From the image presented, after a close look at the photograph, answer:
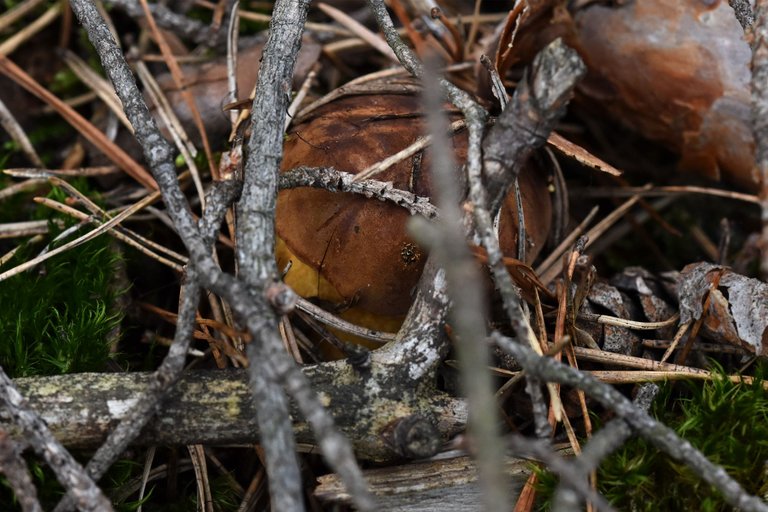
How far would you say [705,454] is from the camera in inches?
55.6

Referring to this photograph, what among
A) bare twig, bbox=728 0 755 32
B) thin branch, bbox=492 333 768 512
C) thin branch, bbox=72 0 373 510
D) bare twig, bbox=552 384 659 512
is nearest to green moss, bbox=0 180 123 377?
thin branch, bbox=72 0 373 510

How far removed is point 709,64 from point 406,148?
3.25 ft

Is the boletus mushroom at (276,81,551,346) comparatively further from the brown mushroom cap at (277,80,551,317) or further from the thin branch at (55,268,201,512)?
the thin branch at (55,268,201,512)

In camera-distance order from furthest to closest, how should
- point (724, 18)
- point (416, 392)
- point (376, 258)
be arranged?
point (724, 18), point (376, 258), point (416, 392)

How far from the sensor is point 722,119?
2008mm

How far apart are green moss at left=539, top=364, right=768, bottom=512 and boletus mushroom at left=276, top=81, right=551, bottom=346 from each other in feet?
1.71

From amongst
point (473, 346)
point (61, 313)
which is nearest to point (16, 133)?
point (61, 313)

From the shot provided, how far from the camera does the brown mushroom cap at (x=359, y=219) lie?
61.4 inches

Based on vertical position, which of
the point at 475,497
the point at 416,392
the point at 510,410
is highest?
the point at 416,392

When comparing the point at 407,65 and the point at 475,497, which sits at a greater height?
the point at 407,65

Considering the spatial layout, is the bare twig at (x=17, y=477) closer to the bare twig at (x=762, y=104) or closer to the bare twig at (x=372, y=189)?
the bare twig at (x=372, y=189)

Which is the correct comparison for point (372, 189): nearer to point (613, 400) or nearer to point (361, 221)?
point (361, 221)

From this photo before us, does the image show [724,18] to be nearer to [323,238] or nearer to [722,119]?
[722,119]

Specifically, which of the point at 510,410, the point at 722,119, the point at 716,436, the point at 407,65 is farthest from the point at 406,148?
the point at 722,119
